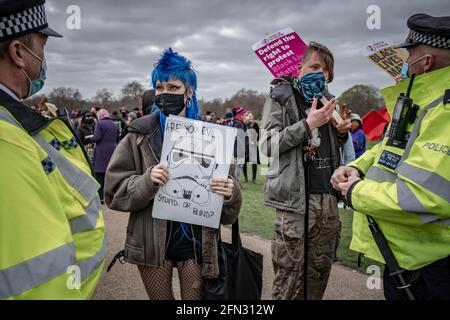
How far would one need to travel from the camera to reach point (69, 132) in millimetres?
1759

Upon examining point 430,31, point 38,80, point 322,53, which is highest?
point 322,53

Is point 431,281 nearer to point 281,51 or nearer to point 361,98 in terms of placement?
point 281,51

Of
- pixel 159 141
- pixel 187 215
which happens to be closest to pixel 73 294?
pixel 187 215

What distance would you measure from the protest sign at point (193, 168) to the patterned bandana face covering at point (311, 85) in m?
1.16

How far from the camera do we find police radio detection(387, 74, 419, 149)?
7.27 ft

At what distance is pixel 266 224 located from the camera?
8023mm

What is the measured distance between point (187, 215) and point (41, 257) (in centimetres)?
136

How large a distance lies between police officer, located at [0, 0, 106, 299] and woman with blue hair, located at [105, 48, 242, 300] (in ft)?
2.29

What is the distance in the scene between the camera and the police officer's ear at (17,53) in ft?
4.74

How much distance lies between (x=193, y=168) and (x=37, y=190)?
1338mm

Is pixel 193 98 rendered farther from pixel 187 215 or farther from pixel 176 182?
pixel 187 215

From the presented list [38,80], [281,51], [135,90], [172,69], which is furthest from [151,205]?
[135,90]

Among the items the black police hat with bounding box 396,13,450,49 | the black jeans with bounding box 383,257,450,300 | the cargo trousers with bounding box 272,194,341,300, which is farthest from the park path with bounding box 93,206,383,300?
the black police hat with bounding box 396,13,450,49

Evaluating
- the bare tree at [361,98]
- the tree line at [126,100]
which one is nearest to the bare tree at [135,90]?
the tree line at [126,100]
